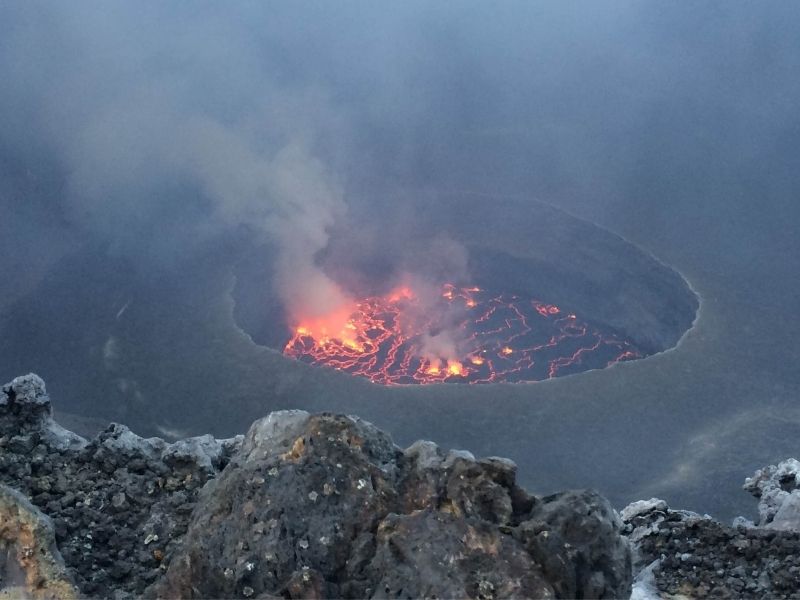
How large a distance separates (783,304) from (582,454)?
10.2 meters

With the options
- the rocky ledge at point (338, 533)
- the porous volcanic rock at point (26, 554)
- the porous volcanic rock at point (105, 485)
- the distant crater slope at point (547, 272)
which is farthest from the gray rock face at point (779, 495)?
the distant crater slope at point (547, 272)

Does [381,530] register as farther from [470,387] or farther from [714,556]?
[470,387]

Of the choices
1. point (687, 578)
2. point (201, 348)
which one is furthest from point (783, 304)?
point (687, 578)

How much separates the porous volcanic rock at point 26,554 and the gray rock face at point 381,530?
5.54 feet

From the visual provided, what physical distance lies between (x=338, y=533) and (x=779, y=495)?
7.14m

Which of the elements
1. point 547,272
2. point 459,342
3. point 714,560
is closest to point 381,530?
point 714,560

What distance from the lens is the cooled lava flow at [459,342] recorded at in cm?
2695

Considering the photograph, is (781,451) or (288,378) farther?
(288,378)

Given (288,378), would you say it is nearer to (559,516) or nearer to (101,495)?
(101,495)

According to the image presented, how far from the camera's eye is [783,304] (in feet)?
88.2

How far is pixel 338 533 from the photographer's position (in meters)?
6.98

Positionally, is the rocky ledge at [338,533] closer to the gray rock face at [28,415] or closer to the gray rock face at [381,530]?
the gray rock face at [381,530]

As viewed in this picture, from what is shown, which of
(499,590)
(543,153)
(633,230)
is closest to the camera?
(499,590)

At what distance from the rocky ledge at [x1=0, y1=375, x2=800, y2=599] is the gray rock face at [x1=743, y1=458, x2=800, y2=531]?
0.13m
